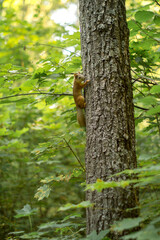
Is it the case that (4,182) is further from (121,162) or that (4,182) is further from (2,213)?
(121,162)

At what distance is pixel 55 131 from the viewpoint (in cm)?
529

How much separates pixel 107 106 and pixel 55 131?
354 centimetres

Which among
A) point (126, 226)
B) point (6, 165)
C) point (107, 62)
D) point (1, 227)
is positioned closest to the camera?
point (126, 226)

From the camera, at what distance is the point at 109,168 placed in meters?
1.77

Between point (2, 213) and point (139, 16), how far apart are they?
4656 millimetres

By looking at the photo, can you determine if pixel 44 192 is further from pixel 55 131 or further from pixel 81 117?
pixel 55 131

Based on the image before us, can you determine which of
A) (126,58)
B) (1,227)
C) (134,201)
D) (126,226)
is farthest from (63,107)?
(126,226)

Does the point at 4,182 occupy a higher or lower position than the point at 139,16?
lower

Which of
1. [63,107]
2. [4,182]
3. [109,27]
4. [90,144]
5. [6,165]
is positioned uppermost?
[109,27]

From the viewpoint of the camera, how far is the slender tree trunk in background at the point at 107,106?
174cm

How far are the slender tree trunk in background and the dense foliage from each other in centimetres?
17

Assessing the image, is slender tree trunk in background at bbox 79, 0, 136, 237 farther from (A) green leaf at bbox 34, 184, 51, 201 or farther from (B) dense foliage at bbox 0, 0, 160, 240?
(A) green leaf at bbox 34, 184, 51, 201

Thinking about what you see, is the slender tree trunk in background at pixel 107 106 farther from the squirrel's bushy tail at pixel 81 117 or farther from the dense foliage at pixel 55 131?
the squirrel's bushy tail at pixel 81 117

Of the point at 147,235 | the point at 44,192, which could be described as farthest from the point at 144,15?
the point at 44,192
